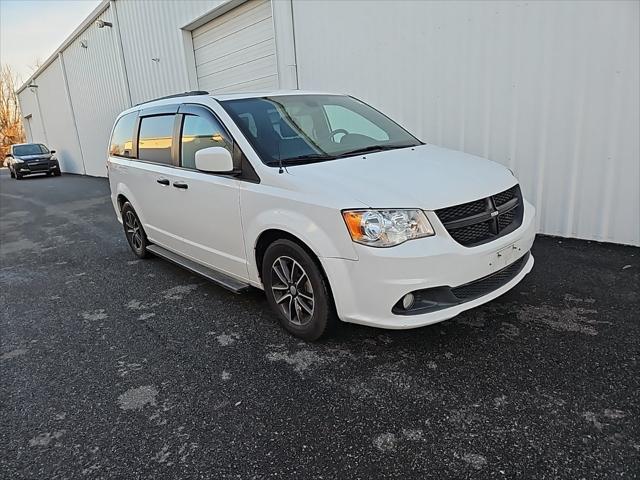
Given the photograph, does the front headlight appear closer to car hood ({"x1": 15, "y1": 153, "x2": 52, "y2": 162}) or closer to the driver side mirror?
the driver side mirror

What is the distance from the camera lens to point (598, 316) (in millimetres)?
3217

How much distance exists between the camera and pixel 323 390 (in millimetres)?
2562

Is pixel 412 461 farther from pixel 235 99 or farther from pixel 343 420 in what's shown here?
pixel 235 99

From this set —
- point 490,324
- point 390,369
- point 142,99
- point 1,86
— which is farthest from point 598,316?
point 1,86

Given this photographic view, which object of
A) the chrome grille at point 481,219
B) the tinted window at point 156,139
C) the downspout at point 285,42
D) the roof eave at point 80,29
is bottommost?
the chrome grille at point 481,219

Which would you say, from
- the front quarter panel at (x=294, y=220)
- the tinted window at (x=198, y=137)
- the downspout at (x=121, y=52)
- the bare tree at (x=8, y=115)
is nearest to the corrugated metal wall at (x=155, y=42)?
the downspout at (x=121, y=52)

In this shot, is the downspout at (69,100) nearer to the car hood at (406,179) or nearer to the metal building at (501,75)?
the metal building at (501,75)

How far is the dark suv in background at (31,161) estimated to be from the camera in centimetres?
2008

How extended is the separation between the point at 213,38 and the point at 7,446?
9.17 metres

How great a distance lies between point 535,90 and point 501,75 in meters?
0.43

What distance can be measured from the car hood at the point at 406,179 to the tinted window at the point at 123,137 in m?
2.87

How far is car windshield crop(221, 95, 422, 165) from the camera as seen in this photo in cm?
324

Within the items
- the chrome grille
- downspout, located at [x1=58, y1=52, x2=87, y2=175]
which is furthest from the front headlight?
downspout, located at [x1=58, y1=52, x2=87, y2=175]

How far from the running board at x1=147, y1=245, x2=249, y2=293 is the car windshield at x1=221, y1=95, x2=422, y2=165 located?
1060 mm
